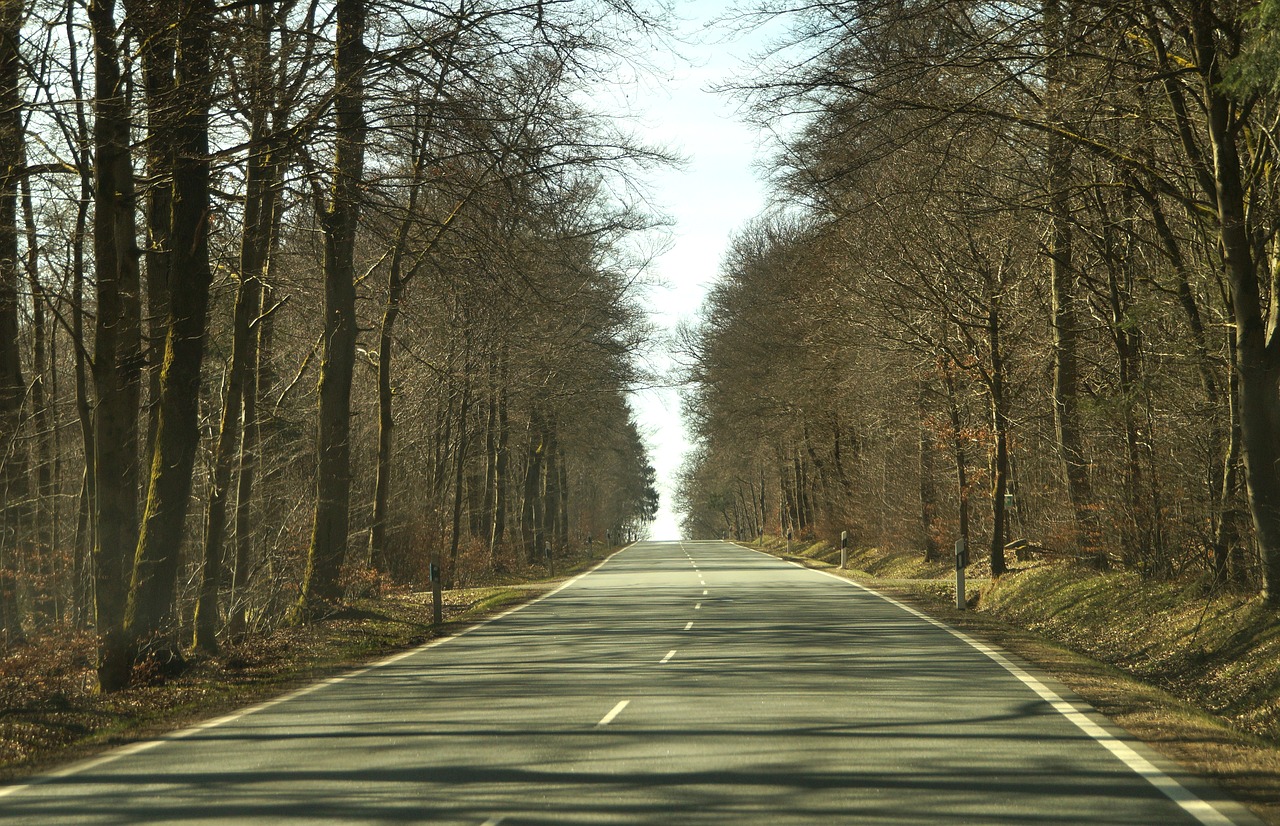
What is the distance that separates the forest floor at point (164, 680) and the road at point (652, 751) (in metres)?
0.66

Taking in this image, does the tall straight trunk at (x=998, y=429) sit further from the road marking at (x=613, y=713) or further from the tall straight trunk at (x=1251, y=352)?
the road marking at (x=613, y=713)

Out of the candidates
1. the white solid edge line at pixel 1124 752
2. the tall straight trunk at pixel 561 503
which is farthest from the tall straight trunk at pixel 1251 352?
the tall straight trunk at pixel 561 503

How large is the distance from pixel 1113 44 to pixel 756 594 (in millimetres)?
15533

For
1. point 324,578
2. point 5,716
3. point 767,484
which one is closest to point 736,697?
point 5,716

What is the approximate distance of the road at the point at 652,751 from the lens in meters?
7.29

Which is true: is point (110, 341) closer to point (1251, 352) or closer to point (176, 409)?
point (176, 409)

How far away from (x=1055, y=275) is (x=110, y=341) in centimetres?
1746

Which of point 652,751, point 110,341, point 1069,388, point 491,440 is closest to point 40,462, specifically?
point 110,341

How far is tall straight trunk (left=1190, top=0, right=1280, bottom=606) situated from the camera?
552 inches

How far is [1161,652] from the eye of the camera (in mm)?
15633

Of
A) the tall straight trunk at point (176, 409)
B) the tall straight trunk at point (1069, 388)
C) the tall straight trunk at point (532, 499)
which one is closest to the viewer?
the tall straight trunk at point (176, 409)

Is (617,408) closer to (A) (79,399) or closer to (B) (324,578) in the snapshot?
(B) (324,578)

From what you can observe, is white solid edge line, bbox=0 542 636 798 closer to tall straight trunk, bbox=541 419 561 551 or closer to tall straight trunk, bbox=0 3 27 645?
tall straight trunk, bbox=0 3 27 645

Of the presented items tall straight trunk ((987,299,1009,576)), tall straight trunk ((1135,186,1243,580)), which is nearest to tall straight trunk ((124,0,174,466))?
tall straight trunk ((1135,186,1243,580))
